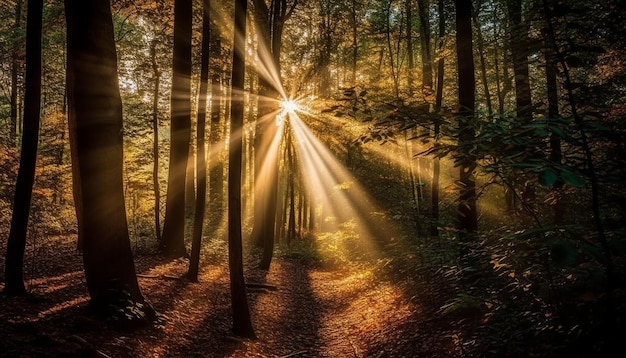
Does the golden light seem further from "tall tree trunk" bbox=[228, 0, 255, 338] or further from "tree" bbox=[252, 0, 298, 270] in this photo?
"tall tree trunk" bbox=[228, 0, 255, 338]

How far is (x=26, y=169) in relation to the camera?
271 inches

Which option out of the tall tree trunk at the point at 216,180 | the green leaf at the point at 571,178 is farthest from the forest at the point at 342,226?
the tall tree trunk at the point at 216,180

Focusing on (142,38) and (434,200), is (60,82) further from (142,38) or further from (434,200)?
(434,200)

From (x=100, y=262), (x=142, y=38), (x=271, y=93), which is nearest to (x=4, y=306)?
(x=100, y=262)

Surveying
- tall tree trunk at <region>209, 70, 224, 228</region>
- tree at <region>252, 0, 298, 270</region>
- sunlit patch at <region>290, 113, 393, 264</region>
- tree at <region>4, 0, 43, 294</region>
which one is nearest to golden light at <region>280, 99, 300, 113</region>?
sunlit patch at <region>290, 113, 393, 264</region>

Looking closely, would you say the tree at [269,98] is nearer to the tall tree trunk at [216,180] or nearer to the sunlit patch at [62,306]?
the tall tree trunk at [216,180]

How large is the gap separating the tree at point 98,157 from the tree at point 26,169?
103cm

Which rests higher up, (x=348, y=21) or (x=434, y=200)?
(x=348, y=21)

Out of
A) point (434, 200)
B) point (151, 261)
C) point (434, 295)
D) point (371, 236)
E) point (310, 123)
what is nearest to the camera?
point (434, 295)

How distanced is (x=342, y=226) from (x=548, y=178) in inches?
682

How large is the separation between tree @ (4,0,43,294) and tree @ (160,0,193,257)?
6.03 meters

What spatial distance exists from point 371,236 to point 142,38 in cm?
1704

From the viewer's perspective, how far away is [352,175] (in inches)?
834

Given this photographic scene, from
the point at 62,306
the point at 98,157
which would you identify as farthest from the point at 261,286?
the point at 98,157
